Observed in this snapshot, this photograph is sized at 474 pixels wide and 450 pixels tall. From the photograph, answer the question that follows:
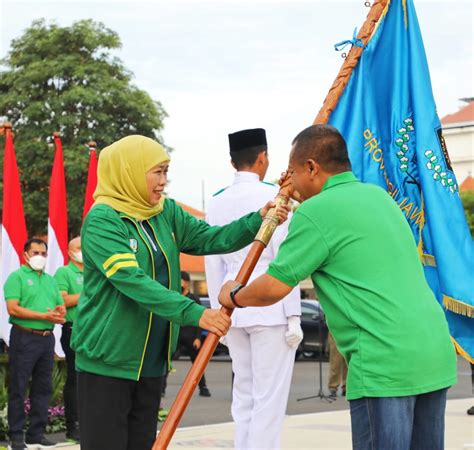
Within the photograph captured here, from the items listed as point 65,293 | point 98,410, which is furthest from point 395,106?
point 65,293

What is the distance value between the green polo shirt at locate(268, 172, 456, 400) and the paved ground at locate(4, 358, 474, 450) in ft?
17.4

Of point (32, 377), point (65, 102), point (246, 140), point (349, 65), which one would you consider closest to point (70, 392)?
point (32, 377)

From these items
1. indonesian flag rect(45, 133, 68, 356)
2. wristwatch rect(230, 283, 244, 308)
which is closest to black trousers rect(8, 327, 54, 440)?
indonesian flag rect(45, 133, 68, 356)

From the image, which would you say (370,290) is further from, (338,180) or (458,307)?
(458,307)

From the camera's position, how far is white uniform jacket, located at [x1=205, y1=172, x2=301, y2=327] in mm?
7102

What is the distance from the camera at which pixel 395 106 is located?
7.00 m

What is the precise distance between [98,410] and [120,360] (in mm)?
281

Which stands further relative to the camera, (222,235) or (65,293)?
(65,293)

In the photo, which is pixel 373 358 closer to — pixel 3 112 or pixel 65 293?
pixel 65 293

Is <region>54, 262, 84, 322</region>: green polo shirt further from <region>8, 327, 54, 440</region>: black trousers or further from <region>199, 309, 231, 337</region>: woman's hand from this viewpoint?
<region>199, 309, 231, 337</region>: woman's hand

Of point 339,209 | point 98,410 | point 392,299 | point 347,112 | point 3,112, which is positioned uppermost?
point 3,112

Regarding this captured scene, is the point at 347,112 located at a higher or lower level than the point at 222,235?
higher

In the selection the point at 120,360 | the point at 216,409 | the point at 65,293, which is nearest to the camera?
the point at 120,360

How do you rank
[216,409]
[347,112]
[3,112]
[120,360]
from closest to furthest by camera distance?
[120,360] → [347,112] → [216,409] → [3,112]
